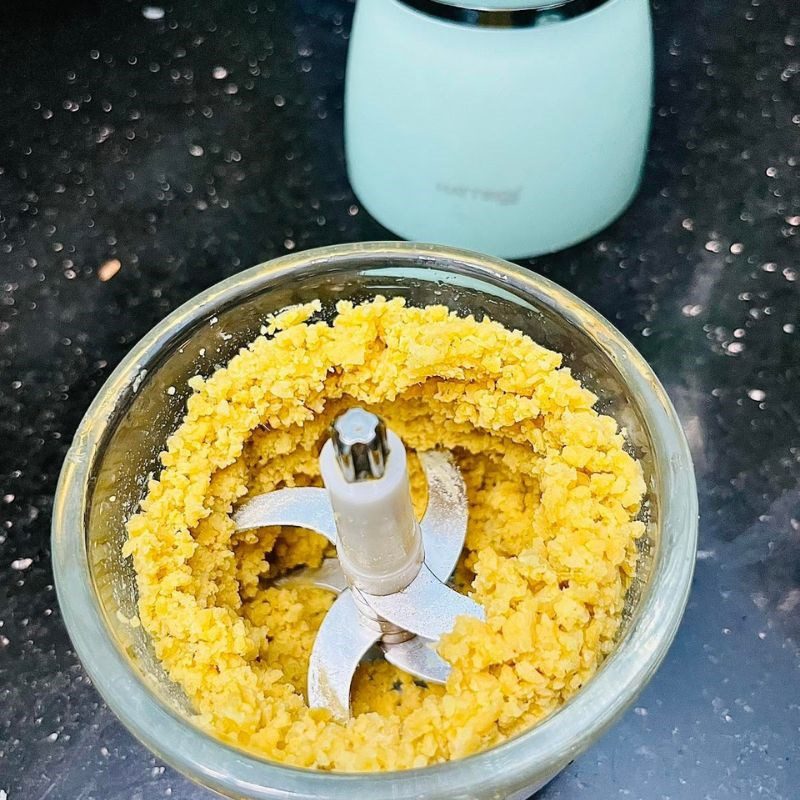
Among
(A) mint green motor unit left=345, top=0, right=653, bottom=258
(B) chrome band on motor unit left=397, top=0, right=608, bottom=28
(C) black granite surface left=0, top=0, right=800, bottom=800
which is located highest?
(B) chrome band on motor unit left=397, top=0, right=608, bottom=28

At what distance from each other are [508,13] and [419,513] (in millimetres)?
232

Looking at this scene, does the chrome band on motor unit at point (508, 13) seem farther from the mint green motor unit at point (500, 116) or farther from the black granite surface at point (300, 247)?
the black granite surface at point (300, 247)

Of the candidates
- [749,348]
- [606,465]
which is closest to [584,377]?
[606,465]

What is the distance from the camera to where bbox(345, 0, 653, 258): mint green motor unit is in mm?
421

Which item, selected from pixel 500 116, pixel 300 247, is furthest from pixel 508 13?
pixel 300 247

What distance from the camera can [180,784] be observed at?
0.42 m

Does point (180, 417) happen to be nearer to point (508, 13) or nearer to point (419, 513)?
point (419, 513)

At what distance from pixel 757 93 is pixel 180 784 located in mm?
557

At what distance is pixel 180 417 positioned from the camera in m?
0.41

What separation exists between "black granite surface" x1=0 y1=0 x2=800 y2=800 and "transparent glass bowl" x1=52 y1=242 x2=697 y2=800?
0.11 metres

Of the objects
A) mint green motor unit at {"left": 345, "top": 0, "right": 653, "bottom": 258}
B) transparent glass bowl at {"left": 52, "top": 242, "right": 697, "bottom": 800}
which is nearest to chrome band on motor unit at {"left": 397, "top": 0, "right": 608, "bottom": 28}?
mint green motor unit at {"left": 345, "top": 0, "right": 653, "bottom": 258}

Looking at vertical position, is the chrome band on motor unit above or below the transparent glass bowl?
above

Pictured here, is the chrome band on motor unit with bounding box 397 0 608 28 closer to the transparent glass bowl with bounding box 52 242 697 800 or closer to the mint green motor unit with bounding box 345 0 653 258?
the mint green motor unit with bounding box 345 0 653 258

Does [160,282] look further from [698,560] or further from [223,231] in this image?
[698,560]
